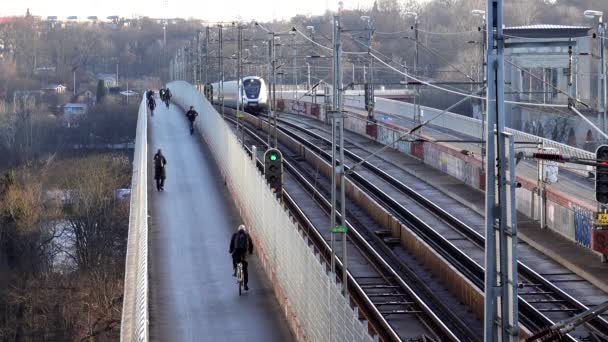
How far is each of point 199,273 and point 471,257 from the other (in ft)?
24.0

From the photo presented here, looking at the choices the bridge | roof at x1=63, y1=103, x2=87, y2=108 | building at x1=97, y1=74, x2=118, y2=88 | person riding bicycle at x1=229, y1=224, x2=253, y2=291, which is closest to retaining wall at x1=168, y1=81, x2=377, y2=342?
the bridge

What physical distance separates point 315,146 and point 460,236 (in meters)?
22.1

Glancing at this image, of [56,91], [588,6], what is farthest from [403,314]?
[56,91]

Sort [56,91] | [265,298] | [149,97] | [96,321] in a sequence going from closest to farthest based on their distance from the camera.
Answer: [265,298] < [96,321] < [149,97] < [56,91]

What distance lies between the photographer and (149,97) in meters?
71.1

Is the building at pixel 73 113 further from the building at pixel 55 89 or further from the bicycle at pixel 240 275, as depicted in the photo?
the bicycle at pixel 240 275

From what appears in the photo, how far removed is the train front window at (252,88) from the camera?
73500mm

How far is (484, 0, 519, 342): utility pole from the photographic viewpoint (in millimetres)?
12211

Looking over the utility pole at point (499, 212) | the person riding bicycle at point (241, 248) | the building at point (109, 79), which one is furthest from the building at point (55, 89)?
the utility pole at point (499, 212)

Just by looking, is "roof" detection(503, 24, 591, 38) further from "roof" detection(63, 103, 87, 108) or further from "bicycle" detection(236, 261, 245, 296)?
"roof" detection(63, 103, 87, 108)

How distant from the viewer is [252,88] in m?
73.7

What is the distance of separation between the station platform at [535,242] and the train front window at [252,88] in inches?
978

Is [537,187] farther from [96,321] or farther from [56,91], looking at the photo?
[56,91]

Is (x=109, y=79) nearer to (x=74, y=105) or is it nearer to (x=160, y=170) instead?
(x=74, y=105)
